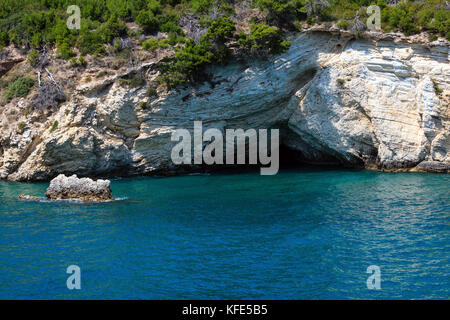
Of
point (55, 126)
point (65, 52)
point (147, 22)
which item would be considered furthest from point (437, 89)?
point (65, 52)

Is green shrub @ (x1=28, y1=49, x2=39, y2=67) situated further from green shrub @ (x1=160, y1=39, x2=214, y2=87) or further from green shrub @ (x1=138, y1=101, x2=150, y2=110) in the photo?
green shrub @ (x1=160, y1=39, x2=214, y2=87)

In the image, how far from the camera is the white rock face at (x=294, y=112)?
32281 millimetres

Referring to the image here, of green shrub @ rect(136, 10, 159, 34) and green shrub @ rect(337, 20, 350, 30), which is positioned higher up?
green shrub @ rect(136, 10, 159, 34)

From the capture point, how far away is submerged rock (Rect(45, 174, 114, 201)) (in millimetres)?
27094

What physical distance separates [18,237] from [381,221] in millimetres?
16767

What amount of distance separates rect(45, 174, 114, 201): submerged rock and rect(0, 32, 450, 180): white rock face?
20.1ft

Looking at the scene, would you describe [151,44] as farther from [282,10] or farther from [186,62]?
[282,10]

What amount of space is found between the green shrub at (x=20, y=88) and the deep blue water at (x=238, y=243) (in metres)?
10.4

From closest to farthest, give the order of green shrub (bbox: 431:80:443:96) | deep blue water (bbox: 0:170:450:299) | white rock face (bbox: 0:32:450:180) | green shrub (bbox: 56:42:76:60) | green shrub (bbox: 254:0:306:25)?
deep blue water (bbox: 0:170:450:299) < green shrub (bbox: 431:80:443:96) < white rock face (bbox: 0:32:450:180) < green shrub (bbox: 254:0:306:25) < green shrub (bbox: 56:42:76:60)

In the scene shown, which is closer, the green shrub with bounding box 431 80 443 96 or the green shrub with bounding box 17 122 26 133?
the green shrub with bounding box 431 80 443 96

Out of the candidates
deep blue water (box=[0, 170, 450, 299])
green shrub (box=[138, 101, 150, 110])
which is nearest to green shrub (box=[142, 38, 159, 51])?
green shrub (box=[138, 101, 150, 110])

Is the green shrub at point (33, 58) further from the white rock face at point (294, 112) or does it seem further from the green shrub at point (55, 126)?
the green shrub at point (55, 126)

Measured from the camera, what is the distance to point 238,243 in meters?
18.5

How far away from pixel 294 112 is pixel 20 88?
2261 centimetres
